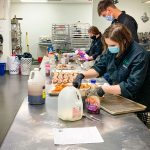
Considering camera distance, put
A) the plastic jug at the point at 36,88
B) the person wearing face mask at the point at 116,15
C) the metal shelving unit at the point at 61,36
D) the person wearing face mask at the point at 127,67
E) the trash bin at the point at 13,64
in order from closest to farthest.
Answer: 1. the plastic jug at the point at 36,88
2. the person wearing face mask at the point at 127,67
3. the person wearing face mask at the point at 116,15
4. the trash bin at the point at 13,64
5. the metal shelving unit at the point at 61,36

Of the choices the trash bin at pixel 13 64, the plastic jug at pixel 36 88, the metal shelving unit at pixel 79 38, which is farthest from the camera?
the metal shelving unit at pixel 79 38

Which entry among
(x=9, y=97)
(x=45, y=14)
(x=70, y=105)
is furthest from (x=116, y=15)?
(x=45, y=14)

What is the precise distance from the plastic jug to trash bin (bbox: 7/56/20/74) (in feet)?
12.4

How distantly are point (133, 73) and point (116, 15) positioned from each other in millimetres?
1321

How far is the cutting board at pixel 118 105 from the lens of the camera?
169cm

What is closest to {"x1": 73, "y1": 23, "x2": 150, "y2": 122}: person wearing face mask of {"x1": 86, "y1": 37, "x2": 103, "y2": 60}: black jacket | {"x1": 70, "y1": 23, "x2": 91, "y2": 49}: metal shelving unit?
{"x1": 86, "y1": 37, "x2": 103, "y2": 60}: black jacket

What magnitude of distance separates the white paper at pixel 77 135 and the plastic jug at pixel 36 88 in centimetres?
47

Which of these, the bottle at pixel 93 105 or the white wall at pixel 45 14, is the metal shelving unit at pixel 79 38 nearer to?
the white wall at pixel 45 14

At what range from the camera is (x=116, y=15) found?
3059mm

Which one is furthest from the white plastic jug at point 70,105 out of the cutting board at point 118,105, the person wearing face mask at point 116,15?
the person wearing face mask at point 116,15

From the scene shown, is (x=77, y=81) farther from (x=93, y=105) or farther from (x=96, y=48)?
(x=96, y=48)

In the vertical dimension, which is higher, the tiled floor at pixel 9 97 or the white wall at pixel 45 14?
the white wall at pixel 45 14

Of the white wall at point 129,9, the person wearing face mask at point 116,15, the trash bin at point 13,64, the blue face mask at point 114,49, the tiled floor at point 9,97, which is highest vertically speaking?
the white wall at point 129,9

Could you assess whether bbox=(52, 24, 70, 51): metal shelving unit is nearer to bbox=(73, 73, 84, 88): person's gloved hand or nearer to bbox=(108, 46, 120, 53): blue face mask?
bbox=(73, 73, 84, 88): person's gloved hand
